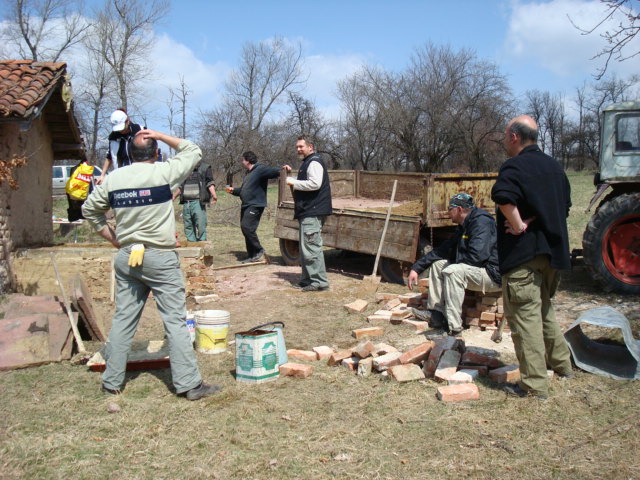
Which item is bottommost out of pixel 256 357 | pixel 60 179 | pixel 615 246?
pixel 256 357

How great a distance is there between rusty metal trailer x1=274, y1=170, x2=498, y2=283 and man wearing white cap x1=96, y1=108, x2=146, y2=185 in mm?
3336

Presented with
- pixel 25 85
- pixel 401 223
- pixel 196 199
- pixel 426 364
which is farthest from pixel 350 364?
pixel 196 199

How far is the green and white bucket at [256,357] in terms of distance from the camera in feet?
14.5

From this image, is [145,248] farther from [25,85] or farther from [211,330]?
[25,85]

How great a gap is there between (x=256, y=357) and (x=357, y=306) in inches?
95.9

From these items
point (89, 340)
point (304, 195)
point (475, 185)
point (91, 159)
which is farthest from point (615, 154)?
point (91, 159)

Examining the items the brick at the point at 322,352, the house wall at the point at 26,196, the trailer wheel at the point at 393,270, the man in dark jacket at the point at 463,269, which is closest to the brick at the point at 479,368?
the man in dark jacket at the point at 463,269

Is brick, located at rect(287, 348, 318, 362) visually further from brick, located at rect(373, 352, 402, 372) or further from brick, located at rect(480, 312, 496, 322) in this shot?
brick, located at rect(480, 312, 496, 322)

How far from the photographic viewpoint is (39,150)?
332 inches

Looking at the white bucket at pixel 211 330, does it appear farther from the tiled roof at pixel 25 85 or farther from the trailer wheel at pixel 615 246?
the trailer wheel at pixel 615 246

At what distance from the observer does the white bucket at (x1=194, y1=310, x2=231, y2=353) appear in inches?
204

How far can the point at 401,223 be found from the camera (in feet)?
26.2

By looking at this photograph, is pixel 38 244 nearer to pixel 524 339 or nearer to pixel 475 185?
pixel 475 185

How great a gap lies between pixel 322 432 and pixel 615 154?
5931 mm
